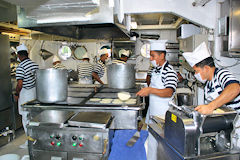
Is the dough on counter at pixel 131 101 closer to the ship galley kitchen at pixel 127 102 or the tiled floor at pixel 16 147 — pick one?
the ship galley kitchen at pixel 127 102

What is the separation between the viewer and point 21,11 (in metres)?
1.61

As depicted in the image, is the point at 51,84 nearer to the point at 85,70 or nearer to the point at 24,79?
the point at 24,79

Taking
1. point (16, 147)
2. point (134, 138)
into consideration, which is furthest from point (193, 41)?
point (16, 147)

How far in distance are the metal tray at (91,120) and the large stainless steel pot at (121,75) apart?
2.86ft

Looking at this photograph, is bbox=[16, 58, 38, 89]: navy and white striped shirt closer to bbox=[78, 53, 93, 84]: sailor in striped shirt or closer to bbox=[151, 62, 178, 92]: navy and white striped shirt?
bbox=[78, 53, 93, 84]: sailor in striped shirt

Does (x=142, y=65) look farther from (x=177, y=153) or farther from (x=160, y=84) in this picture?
(x=177, y=153)

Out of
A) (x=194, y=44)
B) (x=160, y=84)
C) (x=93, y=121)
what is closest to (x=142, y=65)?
(x=194, y=44)

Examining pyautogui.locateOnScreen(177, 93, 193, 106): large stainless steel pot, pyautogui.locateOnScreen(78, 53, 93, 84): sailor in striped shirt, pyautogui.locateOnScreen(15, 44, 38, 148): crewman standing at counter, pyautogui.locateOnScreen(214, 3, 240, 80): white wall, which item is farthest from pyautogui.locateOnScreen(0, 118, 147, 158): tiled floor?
pyautogui.locateOnScreen(214, 3, 240, 80): white wall

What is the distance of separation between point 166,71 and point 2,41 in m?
3.23

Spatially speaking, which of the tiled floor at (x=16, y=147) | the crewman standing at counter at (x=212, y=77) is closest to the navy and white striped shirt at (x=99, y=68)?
the tiled floor at (x=16, y=147)

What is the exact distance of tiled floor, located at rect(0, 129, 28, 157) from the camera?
11.6 feet

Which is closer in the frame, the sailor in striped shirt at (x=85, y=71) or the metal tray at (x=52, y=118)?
the metal tray at (x=52, y=118)

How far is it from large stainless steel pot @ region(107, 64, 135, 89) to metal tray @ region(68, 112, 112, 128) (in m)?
0.87

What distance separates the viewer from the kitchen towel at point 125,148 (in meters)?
→ 1.62
